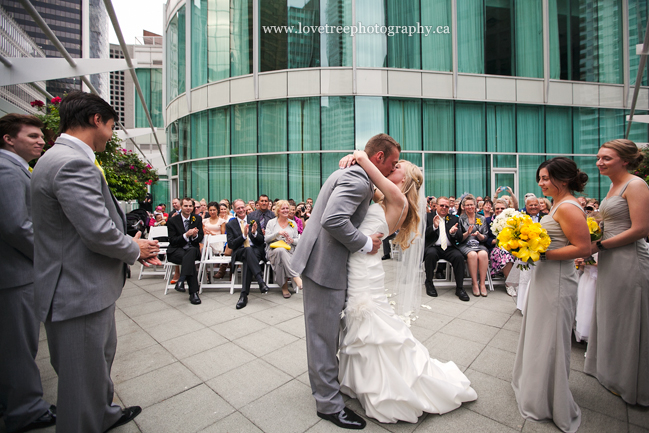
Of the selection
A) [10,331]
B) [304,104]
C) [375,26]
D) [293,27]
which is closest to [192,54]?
[293,27]

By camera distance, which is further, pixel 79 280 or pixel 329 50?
pixel 329 50

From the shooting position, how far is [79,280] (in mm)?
1808

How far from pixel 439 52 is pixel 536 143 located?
6.15 meters

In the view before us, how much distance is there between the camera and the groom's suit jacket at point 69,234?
174cm

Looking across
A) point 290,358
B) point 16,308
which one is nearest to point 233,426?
point 290,358

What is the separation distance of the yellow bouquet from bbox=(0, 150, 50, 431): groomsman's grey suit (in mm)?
3530

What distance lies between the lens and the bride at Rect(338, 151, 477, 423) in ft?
7.70

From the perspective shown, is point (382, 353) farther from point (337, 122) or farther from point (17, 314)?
point (337, 122)

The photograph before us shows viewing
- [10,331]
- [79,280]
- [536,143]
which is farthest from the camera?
[536,143]

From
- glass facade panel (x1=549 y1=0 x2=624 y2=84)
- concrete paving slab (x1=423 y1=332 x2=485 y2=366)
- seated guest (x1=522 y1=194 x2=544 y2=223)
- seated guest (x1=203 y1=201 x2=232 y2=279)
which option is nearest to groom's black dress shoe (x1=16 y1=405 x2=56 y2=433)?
concrete paving slab (x1=423 y1=332 x2=485 y2=366)

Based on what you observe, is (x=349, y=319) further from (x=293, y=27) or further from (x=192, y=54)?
(x=192, y=54)

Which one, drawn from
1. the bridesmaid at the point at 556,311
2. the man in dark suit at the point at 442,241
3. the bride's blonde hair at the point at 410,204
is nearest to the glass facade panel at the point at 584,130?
the man in dark suit at the point at 442,241

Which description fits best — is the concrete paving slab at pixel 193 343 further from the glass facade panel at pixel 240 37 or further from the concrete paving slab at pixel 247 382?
the glass facade panel at pixel 240 37

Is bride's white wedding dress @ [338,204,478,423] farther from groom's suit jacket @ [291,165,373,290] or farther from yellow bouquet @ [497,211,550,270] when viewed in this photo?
yellow bouquet @ [497,211,550,270]
